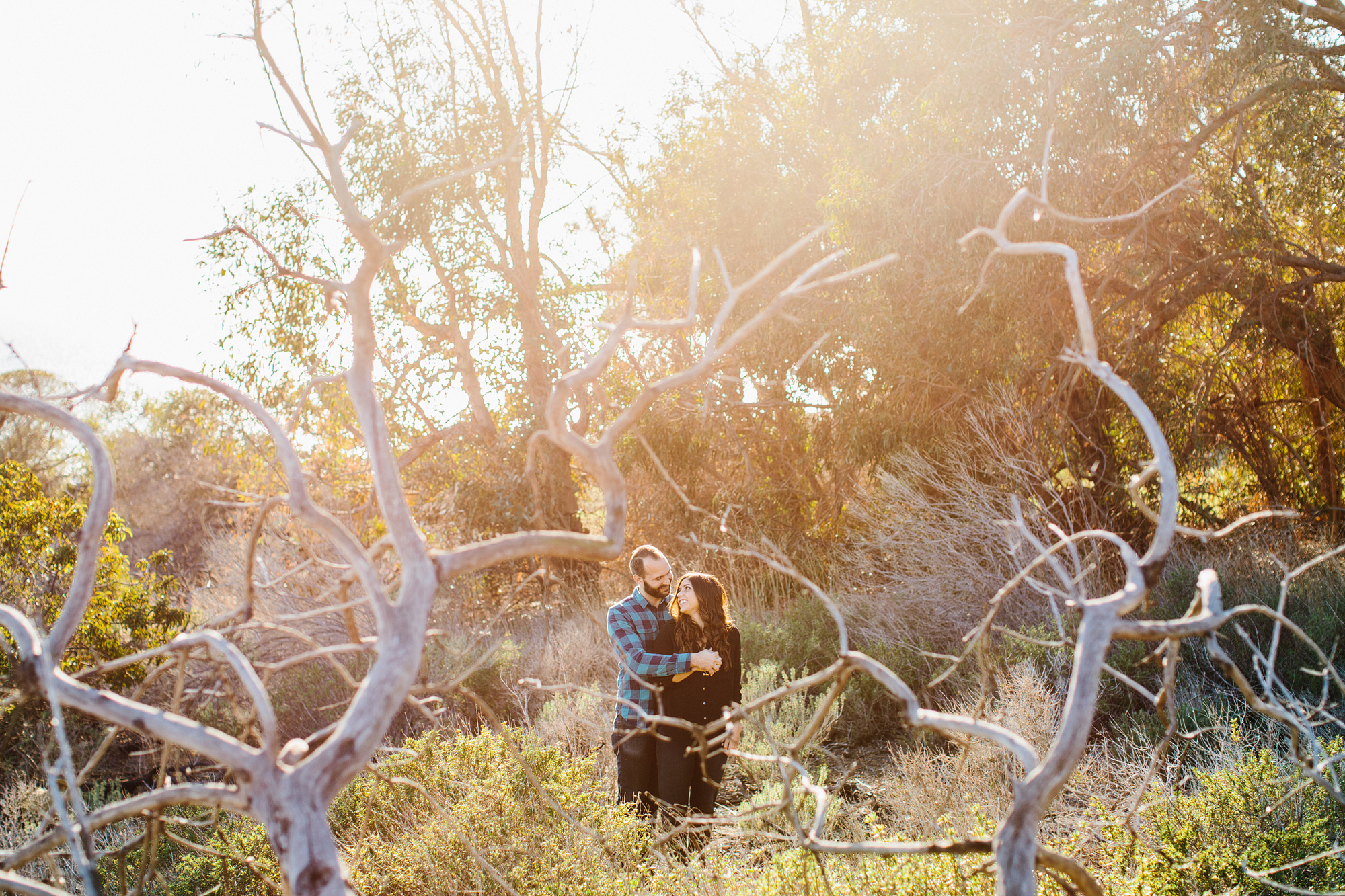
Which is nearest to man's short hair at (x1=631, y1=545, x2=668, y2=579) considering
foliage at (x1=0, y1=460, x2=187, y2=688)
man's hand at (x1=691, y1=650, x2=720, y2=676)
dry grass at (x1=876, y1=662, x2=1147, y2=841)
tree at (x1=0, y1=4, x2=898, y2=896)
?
man's hand at (x1=691, y1=650, x2=720, y2=676)

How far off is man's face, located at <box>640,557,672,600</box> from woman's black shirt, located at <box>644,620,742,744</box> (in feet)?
0.50

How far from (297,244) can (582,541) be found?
10.7 metres

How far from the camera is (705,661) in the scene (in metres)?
4.18

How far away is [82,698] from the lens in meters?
1.28

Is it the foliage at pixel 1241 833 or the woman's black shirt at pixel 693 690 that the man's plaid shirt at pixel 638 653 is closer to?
the woman's black shirt at pixel 693 690

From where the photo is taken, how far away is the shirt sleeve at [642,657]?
4.14 meters

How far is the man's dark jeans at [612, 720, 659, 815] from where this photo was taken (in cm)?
446

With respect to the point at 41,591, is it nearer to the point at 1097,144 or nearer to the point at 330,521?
the point at 330,521

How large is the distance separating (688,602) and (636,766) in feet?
2.90

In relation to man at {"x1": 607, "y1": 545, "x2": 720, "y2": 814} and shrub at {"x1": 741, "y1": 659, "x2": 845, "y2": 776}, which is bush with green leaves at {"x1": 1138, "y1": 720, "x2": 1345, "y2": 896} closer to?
man at {"x1": 607, "y1": 545, "x2": 720, "y2": 814}

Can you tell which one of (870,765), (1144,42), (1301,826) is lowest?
(870,765)

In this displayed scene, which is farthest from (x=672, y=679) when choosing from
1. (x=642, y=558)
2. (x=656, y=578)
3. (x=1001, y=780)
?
(x=1001, y=780)

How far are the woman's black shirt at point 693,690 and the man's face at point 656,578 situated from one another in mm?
A: 151

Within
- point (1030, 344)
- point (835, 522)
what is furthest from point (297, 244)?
point (1030, 344)
